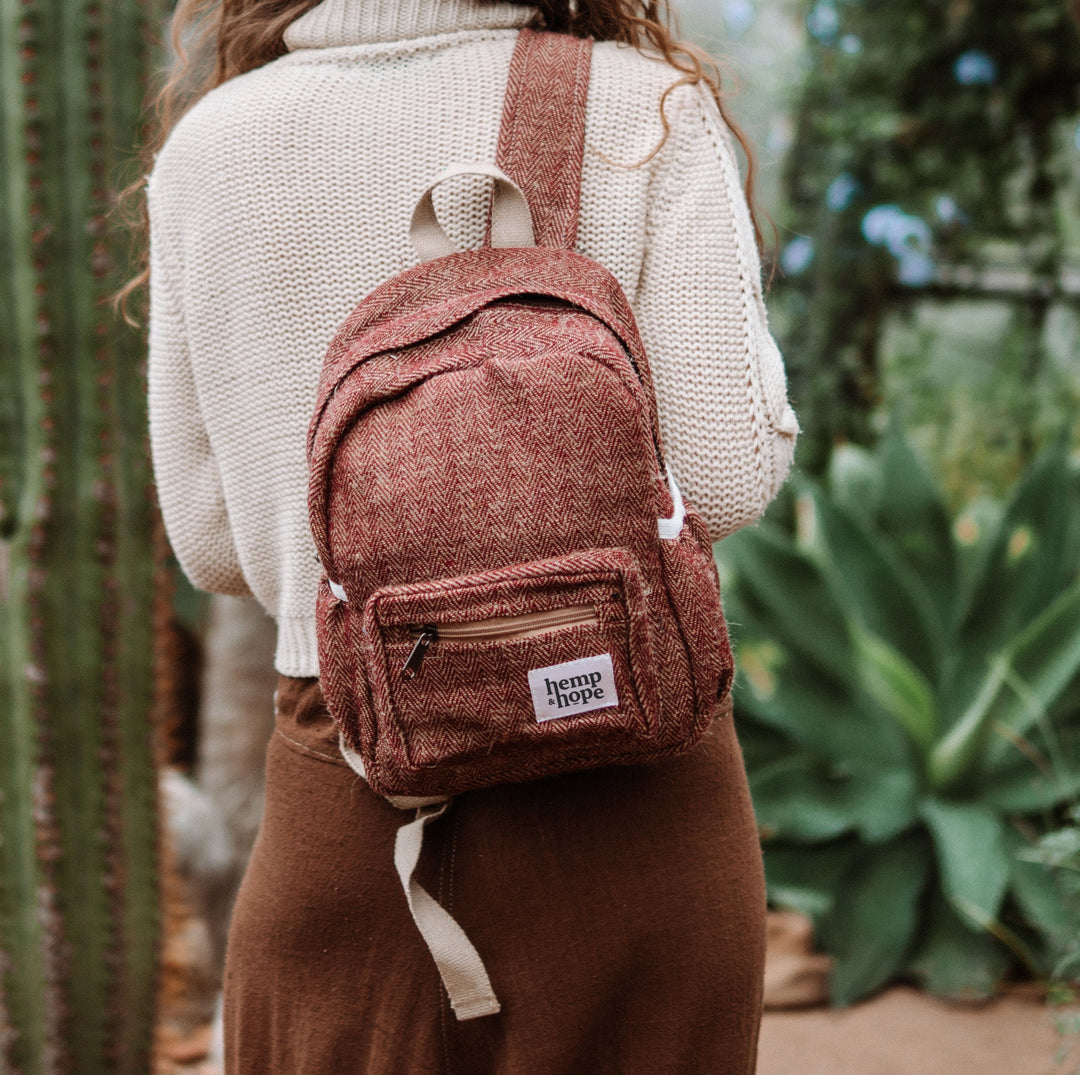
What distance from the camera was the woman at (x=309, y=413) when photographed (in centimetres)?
117

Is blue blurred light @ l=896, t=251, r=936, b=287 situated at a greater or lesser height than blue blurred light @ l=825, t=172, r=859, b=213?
lesser

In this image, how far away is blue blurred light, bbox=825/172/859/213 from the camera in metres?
4.91

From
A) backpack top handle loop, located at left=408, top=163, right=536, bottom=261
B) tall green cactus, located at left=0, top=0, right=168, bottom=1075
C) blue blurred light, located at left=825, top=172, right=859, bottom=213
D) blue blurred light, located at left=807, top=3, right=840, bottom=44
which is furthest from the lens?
blue blurred light, located at left=825, top=172, right=859, bottom=213

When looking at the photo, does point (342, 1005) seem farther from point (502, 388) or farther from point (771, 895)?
point (771, 895)

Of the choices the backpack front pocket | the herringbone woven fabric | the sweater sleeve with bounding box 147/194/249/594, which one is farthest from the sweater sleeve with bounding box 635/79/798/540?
the sweater sleeve with bounding box 147/194/249/594

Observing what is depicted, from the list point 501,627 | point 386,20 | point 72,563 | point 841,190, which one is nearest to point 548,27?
point 386,20

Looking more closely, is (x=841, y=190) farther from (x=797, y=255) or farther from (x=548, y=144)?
(x=548, y=144)

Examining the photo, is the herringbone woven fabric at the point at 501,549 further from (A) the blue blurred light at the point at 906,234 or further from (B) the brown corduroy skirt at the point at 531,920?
(A) the blue blurred light at the point at 906,234

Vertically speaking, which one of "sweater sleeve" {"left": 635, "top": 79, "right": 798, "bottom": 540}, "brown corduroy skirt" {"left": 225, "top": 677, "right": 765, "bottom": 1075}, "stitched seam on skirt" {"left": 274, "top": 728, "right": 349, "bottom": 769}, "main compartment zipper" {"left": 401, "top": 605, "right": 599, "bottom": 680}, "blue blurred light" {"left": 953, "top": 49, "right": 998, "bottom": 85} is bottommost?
"brown corduroy skirt" {"left": 225, "top": 677, "right": 765, "bottom": 1075}

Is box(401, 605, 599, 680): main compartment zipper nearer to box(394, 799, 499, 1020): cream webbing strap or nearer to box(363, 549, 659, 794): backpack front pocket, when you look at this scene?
box(363, 549, 659, 794): backpack front pocket

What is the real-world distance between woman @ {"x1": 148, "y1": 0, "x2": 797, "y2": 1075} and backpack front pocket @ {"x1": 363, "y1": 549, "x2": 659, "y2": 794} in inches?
8.7

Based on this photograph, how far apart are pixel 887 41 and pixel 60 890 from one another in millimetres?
4282

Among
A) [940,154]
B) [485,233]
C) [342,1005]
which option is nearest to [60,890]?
[342,1005]

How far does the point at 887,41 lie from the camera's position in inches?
184
